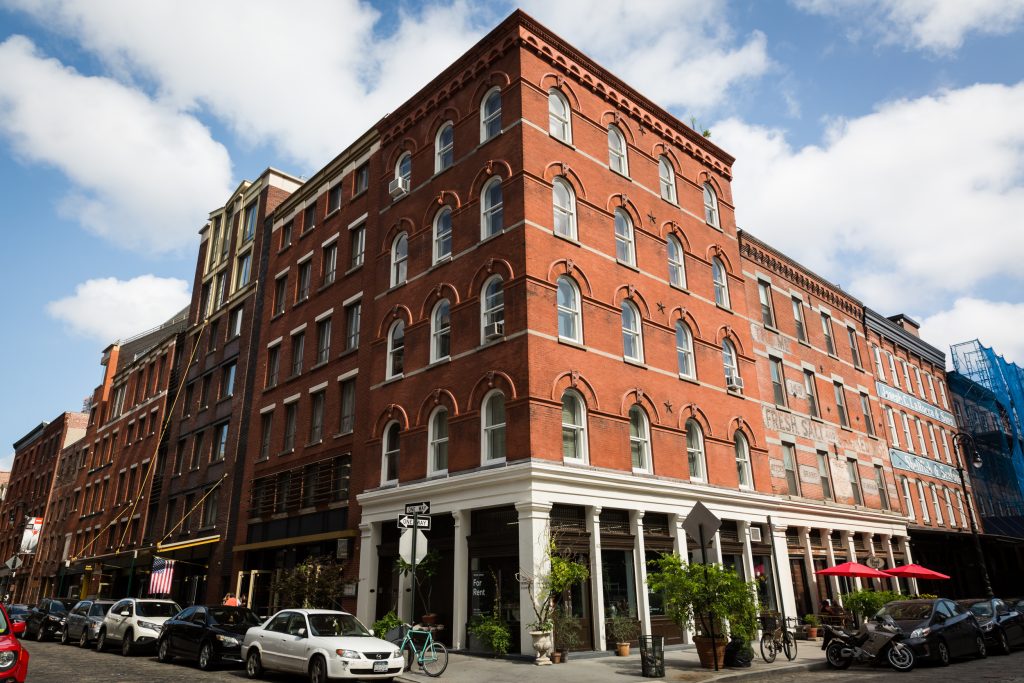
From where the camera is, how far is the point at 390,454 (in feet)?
76.0

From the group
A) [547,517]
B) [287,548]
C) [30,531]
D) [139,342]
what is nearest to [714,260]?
[547,517]

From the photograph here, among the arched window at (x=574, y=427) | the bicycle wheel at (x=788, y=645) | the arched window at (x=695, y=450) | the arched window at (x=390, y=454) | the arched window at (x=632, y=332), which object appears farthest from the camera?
the arched window at (x=695, y=450)

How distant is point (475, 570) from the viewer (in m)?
19.0

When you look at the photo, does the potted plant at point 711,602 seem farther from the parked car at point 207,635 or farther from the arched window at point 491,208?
the arched window at point 491,208

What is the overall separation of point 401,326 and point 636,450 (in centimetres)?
906

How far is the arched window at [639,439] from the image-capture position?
21.2 meters

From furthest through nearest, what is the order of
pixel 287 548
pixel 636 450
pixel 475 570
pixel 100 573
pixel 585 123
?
pixel 100 573
pixel 287 548
pixel 585 123
pixel 636 450
pixel 475 570

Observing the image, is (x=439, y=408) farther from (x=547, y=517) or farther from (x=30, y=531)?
(x=30, y=531)

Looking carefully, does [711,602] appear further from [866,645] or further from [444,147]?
[444,147]

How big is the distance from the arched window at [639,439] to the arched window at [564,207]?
5.84 meters

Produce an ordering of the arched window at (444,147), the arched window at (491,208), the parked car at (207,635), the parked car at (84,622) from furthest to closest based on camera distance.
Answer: the arched window at (444,147)
the parked car at (84,622)
the arched window at (491,208)
the parked car at (207,635)

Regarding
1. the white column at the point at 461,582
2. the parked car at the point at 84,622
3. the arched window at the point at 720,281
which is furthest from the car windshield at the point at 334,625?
the arched window at the point at 720,281

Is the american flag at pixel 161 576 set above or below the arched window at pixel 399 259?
below

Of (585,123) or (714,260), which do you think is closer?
(585,123)
